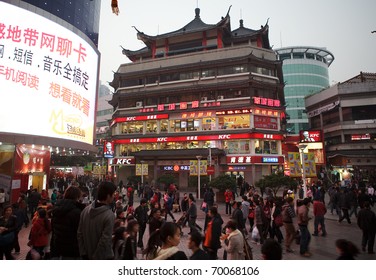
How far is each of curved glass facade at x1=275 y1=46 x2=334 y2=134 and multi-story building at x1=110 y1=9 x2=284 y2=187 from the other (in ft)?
140

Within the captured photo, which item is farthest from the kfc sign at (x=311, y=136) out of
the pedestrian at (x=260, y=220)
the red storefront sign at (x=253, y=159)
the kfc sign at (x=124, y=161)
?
the pedestrian at (x=260, y=220)

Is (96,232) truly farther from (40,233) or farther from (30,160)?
(30,160)

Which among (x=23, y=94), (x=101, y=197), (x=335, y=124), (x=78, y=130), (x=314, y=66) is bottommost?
(x=101, y=197)

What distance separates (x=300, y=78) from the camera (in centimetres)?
8006

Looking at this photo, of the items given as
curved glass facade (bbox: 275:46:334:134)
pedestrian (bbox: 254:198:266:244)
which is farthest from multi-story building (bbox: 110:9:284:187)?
curved glass facade (bbox: 275:46:334:134)

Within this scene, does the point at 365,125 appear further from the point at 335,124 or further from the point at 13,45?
the point at 13,45

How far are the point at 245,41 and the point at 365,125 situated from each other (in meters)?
24.6

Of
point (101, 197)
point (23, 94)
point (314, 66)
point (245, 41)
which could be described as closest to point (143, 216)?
point (101, 197)

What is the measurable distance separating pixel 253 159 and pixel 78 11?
25365mm

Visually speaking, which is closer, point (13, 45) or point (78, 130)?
point (13, 45)

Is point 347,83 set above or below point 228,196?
above

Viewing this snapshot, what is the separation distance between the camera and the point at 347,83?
4481 centimetres

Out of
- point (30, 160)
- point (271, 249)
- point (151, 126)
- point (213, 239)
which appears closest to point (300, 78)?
point (151, 126)

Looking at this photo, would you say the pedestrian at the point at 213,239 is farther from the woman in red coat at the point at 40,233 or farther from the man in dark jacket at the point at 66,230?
the woman in red coat at the point at 40,233
